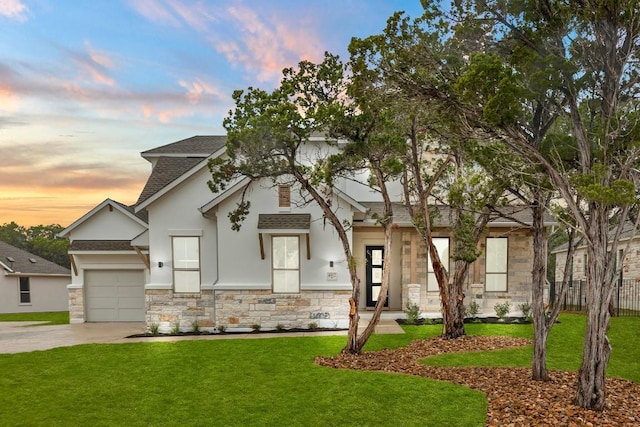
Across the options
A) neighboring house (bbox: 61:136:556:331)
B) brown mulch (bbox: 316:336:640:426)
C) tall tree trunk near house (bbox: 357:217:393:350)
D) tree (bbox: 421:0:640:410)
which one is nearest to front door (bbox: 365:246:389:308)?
neighboring house (bbox: 61:136:556:331)

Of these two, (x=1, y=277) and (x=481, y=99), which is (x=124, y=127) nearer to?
(x=481, y=99)

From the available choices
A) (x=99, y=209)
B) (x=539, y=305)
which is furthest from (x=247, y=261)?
(x=539, y=305)

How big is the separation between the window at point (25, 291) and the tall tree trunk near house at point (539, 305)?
30.3 meters

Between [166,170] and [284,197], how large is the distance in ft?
22.5

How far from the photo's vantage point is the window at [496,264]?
1481cm

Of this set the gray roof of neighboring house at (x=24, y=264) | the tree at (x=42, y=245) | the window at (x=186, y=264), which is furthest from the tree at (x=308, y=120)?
the tree at (x=42, y=245)

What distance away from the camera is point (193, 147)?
1825 centimetres

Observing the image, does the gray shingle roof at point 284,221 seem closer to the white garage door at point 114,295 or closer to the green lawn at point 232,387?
the green lawn at point 232,387

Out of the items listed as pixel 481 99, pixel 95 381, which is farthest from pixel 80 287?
pixel 481 99

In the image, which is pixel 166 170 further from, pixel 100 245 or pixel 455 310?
pixel 455 310

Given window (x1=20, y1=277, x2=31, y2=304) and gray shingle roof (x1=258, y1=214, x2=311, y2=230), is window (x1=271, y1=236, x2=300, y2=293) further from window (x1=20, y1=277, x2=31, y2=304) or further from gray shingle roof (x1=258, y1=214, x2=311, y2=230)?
window (x1=20, y1=277, x2=31, y2=304)

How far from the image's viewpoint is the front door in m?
15.9

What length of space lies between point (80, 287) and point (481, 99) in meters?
16.1

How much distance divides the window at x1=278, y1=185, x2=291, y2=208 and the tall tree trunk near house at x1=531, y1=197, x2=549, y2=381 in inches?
320
